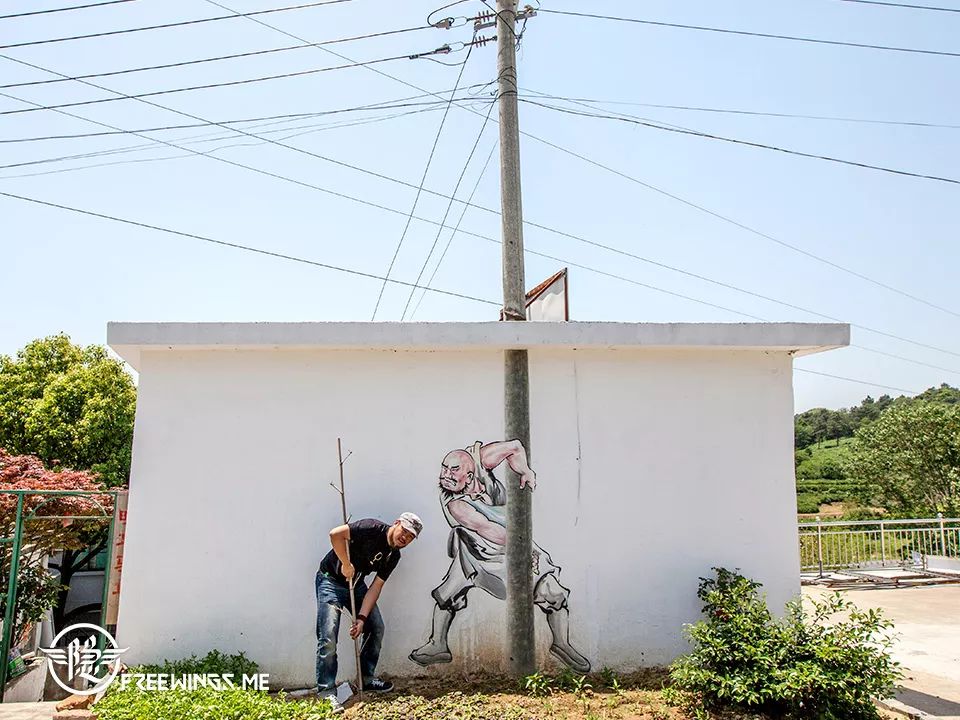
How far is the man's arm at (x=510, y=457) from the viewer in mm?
7215

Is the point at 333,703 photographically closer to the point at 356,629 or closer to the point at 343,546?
the point at 356,629

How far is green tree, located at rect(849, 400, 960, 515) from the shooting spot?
26734mm

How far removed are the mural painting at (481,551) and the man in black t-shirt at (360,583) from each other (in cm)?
48

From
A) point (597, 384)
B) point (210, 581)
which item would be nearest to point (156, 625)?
point (210, 581)

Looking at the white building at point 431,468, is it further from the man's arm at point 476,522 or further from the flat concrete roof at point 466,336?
the man's arm at point 476,522

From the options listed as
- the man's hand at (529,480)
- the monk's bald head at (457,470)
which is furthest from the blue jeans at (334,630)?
the man's hand at (529,480)

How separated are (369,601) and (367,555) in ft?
1.38

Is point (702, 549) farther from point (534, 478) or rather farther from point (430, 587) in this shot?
point (430, 587)

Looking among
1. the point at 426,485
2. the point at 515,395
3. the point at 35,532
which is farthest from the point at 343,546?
the point at 35,532

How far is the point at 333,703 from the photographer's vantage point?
20.3 feet

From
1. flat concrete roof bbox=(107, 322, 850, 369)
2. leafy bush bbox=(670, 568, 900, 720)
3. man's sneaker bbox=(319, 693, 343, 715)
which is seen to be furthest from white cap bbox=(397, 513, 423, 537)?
leafy bush bbox=(670, 568, 900, 720)

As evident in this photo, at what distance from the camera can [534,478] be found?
285 inches

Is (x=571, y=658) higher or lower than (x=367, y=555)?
lower

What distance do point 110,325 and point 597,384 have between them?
4883 mm
